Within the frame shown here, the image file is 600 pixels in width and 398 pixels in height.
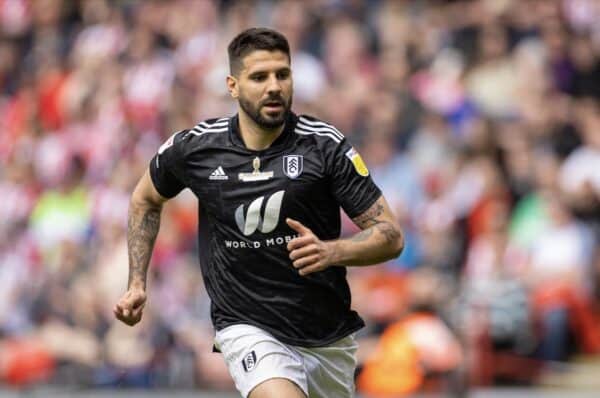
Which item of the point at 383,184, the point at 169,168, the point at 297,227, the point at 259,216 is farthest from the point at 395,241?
the point at 383,184

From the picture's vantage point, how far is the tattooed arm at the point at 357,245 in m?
6.30

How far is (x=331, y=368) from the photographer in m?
7.09

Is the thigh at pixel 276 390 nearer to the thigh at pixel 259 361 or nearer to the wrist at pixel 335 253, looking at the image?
the thigh at pixel 259 361

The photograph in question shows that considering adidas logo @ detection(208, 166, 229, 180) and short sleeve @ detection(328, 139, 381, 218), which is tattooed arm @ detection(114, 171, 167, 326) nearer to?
adidas logo @ detection(208, 166, 229, 180)

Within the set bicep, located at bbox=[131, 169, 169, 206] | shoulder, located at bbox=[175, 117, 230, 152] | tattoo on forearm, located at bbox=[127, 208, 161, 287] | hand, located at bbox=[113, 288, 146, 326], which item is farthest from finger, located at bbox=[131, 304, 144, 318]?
shoulder, located at bbox=[175, 117, 230, 152]

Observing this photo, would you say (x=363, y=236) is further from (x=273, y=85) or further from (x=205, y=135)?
(x=205, y=135)

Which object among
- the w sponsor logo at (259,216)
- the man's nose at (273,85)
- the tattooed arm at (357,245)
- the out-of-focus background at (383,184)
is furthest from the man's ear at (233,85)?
the out-of-focus background at (383,184)

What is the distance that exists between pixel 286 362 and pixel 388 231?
0.79 meters

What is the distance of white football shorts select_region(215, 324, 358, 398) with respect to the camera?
679cm

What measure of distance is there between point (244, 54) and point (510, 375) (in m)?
5.03

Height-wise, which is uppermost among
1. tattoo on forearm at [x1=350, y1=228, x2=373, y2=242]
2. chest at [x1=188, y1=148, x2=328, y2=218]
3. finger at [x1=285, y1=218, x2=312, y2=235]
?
chest at [x1=188, y1=148, x2=328, y2=218]

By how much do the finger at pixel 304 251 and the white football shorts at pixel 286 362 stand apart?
2.31ft

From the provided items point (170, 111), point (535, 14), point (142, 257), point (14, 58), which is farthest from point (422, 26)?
point (142, 257)

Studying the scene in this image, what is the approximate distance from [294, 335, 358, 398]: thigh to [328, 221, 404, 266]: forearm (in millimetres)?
609
